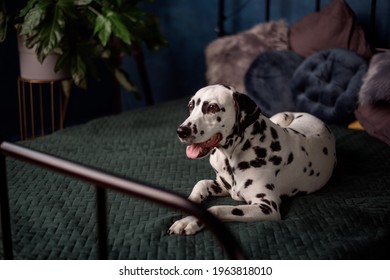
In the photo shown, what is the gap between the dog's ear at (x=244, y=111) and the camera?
1748 mm

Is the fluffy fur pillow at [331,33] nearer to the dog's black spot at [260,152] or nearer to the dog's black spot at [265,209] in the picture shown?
the dog's black spot at [260,152]

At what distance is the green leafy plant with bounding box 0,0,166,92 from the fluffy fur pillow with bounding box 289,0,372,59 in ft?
2.67

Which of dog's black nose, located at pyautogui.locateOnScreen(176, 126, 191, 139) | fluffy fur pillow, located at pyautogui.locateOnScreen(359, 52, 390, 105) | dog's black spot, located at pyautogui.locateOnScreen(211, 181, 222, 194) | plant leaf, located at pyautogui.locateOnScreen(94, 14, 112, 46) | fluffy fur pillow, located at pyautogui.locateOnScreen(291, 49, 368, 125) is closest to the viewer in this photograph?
dog's black nose, located at pyautogui.locateOnScreen(176, 126, 191, 139)

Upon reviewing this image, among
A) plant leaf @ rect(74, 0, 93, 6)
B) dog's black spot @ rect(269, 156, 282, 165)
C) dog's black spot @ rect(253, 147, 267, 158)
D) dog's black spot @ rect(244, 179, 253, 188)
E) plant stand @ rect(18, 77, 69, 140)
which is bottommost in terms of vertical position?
plant stand @ rect(18, 77, 69, 140)

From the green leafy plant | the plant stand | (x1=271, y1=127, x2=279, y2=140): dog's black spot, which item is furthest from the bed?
the plant stand

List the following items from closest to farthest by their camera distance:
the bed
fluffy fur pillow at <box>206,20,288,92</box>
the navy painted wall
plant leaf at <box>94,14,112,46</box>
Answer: the bed, plant leaf at <box>94,14,112,46</box>, fluffy fur pillow at <box>206,20,288,92</box>, the navy painted wall

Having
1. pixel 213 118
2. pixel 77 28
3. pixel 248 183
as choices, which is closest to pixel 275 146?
pixel 248 183

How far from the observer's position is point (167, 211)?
1.83 meters

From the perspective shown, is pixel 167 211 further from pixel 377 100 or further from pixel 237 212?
pixel 377 100

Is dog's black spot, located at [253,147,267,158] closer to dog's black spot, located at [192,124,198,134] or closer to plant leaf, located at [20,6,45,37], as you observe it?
dog's black spot, located at [192,124,198,134]

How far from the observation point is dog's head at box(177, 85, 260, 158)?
173 centimetres

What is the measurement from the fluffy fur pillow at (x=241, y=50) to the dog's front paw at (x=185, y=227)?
143 cm

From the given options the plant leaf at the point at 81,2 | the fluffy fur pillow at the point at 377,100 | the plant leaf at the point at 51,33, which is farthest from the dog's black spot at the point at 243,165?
the plant leaf at the point at 81,2
